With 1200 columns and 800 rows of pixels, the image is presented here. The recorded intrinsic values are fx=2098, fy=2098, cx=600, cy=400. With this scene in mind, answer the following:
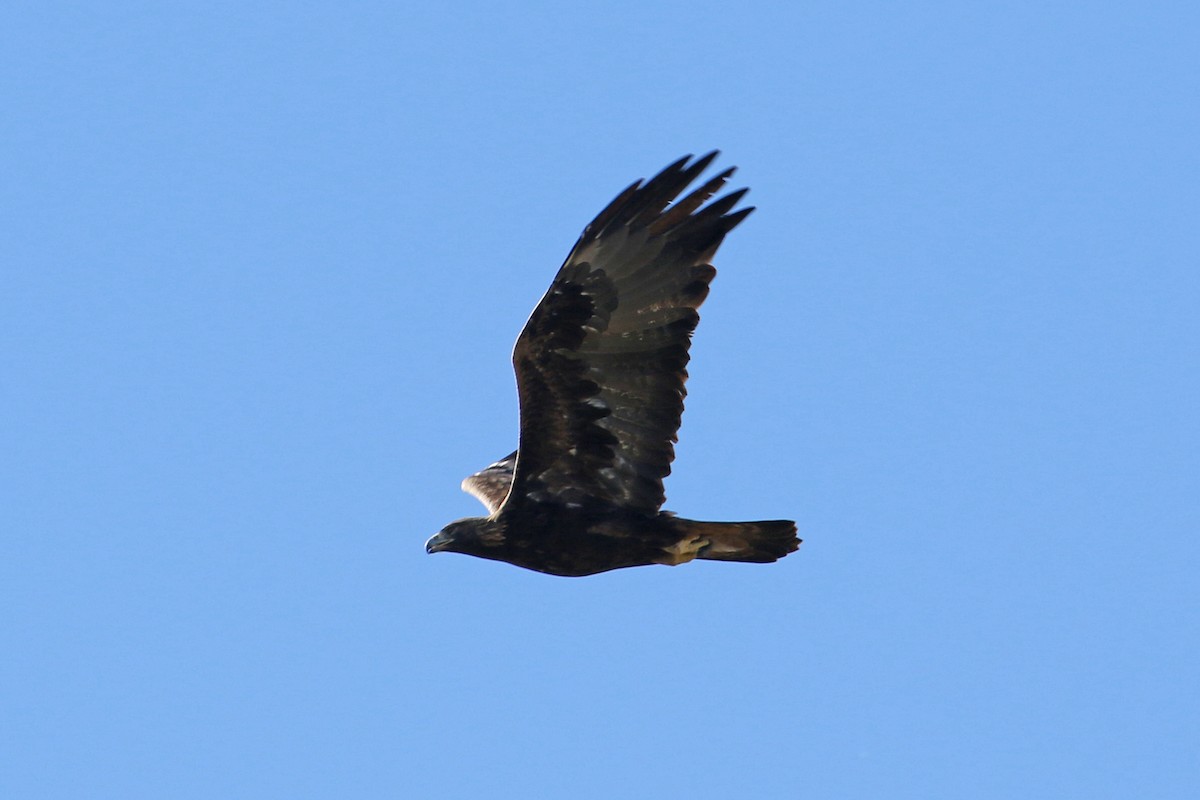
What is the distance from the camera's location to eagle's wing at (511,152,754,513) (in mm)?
13453

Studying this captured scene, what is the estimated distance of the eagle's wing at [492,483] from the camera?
15.9 metres

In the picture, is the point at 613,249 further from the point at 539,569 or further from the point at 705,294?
the point at 539,569

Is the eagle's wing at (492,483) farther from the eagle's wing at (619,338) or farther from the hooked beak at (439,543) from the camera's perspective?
the eagle's wing at (619,338)

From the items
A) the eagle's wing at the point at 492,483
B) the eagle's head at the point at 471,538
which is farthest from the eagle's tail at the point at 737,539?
the eagle's wing at the point at 492,483

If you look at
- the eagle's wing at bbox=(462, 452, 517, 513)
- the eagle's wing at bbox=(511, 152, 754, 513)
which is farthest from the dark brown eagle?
the eagle's wing at bbox=(462, 452, 517, 513)

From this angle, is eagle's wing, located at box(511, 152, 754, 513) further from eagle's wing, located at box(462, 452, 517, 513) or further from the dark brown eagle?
eagle's wing, located at box(462, 452, 517, 513)

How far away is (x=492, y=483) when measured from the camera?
1622 centimetres

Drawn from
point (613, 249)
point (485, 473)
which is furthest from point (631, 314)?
point (485, 473)

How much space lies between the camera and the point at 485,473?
16438 millimetres

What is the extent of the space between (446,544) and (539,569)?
0.66m

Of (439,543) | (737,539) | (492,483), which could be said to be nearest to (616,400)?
(737,539)

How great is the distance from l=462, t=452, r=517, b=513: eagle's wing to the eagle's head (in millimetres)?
1298

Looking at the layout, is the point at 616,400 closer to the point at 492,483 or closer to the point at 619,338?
the point at 619,338

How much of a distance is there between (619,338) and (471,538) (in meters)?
1.76
